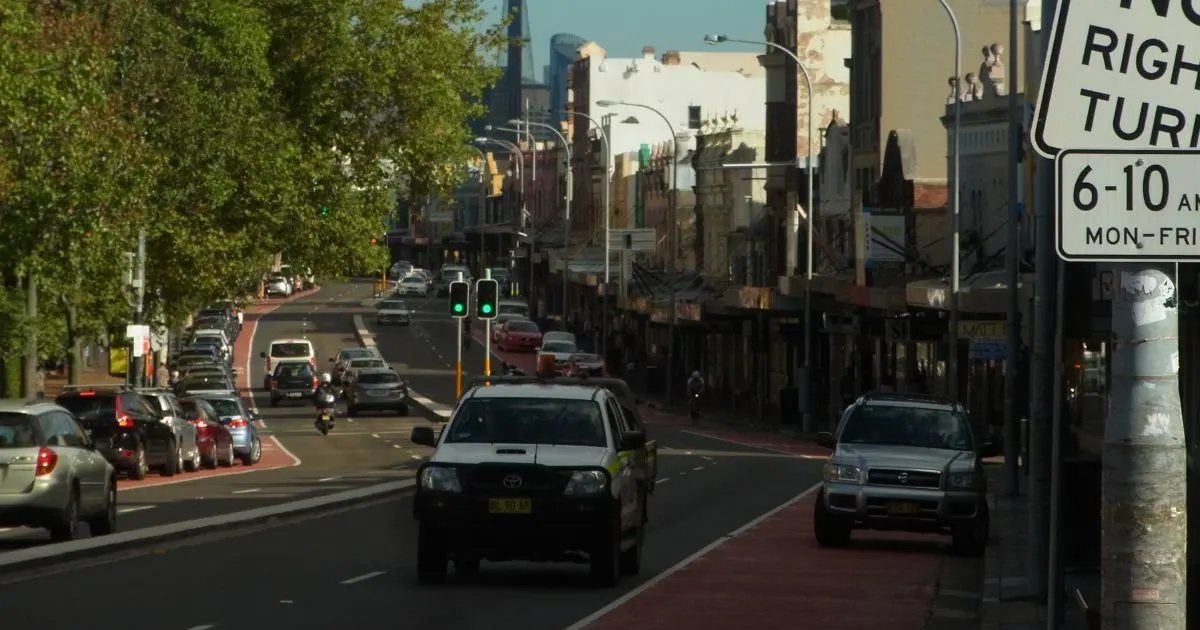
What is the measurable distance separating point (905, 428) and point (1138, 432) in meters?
18.9

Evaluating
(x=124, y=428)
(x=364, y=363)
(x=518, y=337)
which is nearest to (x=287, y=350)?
(x=364, y=363)

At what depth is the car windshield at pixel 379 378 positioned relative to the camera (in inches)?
2586

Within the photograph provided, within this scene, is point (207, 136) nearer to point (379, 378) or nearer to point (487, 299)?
point (487, 299)

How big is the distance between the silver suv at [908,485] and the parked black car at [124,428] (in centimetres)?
1532

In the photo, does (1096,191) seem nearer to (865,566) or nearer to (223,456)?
(865,566)

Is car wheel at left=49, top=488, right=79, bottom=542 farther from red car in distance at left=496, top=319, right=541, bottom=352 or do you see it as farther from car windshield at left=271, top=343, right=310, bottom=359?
red car in distance at left=496, top=319, right=541, bottom=352

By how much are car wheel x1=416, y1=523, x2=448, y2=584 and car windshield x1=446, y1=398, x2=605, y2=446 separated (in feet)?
3.54

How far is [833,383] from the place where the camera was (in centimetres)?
6394

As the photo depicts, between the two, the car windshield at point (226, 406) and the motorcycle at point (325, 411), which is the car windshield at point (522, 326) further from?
the car windshield at point (226, 406)

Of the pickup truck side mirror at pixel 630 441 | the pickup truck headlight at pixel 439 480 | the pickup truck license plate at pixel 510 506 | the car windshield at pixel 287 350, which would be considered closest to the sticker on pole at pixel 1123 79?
the pickup truck license plate at pixel 510 506

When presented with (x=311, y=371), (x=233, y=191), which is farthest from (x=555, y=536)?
(x=311, y=371)

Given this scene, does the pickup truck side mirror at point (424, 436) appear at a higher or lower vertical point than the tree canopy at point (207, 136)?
lower

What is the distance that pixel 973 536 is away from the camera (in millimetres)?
23406

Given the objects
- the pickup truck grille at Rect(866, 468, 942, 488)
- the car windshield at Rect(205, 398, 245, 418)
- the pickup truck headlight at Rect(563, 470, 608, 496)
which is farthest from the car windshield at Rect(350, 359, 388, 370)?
the pickup truck headlight at Rect(563, 470, 608, 496)
